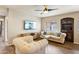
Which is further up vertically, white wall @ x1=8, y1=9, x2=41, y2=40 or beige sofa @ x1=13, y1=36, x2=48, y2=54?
white wall @ x1=8, y1=9, x2=41, y2=40

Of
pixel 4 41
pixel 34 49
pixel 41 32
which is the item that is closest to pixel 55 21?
pixel 41 32

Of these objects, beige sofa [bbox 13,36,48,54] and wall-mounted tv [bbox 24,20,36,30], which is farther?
wall-mounted tv [bbox 24,20,36,30]

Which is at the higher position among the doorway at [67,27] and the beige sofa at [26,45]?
the doorway at [67,27]

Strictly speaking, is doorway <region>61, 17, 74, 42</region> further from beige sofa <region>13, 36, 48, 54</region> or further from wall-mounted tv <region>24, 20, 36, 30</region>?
wall-mounted tv <region>24, 20, 36, 30</region>

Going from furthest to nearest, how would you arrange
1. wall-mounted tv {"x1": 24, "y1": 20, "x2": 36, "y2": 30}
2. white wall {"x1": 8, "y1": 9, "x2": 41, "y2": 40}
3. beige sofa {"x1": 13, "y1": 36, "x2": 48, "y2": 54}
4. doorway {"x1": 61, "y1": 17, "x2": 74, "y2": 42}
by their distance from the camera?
1. doorway {"x1": 61, "y1": 17, "x2": 74, "y2": 42}
2. wall-mounted tv {"x1": 24, "y1": 20, "x2": 36, "y2": 30}
3. white wall {"x1": 8, "y1": 9, "x2": 41, "y2": 40}
4. beige sofa {"x1": 13, "y1": 36, "x2": 48, "y2": 54}

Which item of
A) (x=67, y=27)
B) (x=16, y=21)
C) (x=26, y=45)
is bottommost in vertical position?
(x=26, y=45)

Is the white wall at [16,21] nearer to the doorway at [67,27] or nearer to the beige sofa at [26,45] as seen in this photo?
the beige sofa at [26,45]

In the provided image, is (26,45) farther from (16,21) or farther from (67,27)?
(67,27)

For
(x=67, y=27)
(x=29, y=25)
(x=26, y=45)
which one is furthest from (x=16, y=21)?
(x=67, y=27)

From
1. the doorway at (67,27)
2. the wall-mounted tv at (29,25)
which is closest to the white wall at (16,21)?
the wall-mounted tv at (29,25)

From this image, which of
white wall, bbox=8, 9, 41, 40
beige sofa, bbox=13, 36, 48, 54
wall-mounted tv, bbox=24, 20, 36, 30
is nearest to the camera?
beige sofa, bbox=13, 36, 48, 54

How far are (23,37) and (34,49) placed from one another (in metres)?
0.51

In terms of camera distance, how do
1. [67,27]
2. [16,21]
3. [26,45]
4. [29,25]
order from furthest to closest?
[67,27] → [29,25] → [16,21] → [26,45]

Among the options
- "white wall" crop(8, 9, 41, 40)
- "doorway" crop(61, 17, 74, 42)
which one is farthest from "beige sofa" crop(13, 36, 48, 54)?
"doorway" crop(61, 17, 74, 42)
